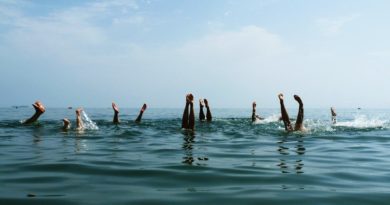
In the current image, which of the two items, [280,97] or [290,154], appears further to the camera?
[280,97]

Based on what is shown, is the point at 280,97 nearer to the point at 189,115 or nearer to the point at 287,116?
the point at 287,116

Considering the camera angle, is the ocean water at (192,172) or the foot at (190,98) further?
the foot at (190,98)

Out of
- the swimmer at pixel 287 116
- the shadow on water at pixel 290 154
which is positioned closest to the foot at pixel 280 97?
the swimmer at pixel 287 116

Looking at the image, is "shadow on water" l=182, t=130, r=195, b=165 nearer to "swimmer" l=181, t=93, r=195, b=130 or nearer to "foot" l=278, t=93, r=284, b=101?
"swimmer" l=181, t=93, r=195, b=130

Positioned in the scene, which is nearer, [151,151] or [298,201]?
[298,201]

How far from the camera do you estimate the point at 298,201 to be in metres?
6.23

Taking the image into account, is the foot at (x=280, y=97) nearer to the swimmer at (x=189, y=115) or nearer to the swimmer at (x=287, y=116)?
the swimmer at (x=287, y=116)

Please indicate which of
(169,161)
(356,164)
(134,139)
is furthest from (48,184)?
(134,139)

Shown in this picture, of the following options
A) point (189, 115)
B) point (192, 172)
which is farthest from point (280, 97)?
point (192, 172)

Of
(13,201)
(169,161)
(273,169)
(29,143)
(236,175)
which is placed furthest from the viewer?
(29,143)

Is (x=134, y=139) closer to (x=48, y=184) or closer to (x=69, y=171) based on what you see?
(x=69, y=171)

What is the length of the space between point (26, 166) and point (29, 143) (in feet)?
17.5

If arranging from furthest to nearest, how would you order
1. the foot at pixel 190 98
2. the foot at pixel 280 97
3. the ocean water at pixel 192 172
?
the foot at pixel 190 98
the foot at pixel 280 97
the ocean water at pixel 192 172

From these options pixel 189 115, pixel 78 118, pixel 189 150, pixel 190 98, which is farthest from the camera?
pixel 78 118
